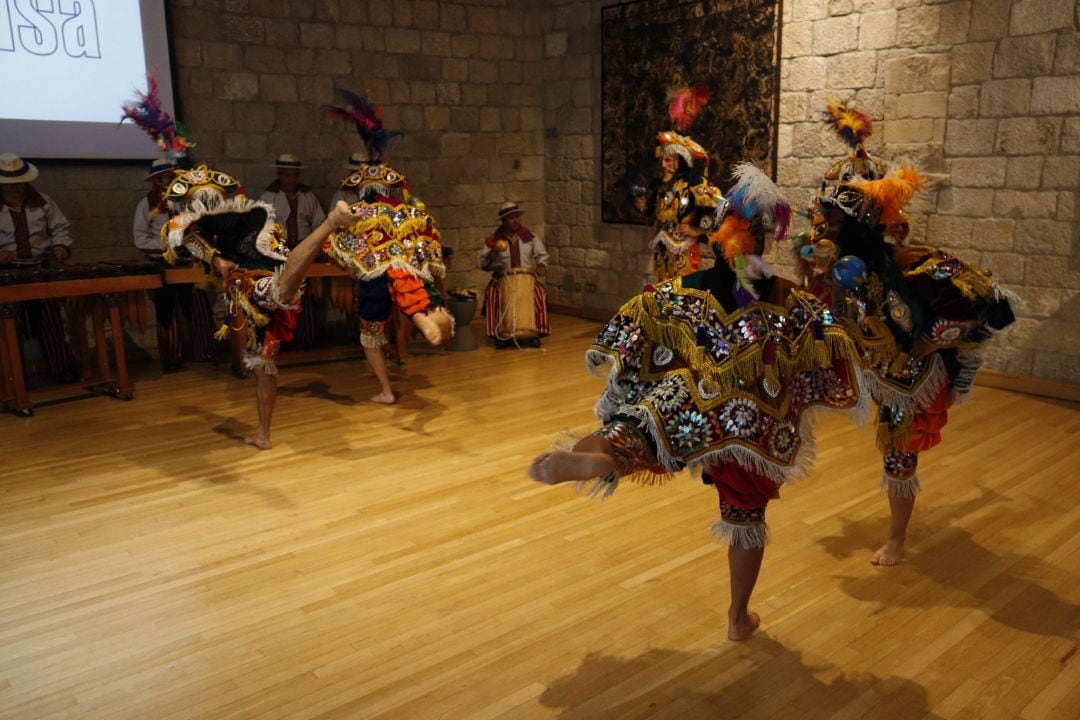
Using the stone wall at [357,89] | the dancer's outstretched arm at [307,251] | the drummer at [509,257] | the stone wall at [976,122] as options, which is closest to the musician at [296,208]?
the stone wall at [357,89]

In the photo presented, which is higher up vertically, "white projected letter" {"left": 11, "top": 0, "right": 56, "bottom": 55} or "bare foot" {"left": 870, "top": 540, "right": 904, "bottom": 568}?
"white projected letter" {"left": 11, "top": 0, "right": 56, "bottom": 55}

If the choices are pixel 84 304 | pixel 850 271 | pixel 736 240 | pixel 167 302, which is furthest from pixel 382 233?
pixel 736 240

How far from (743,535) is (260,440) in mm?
3114

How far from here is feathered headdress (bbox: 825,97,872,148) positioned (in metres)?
5.18

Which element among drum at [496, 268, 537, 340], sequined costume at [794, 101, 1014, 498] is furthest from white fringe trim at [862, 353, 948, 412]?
drum at [496, 268, 537, 340]

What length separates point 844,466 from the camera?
4227mm

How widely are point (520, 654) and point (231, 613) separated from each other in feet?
3.41

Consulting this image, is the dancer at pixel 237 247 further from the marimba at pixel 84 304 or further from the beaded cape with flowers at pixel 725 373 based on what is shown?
the beaded cape with flowers at pixel 725 373

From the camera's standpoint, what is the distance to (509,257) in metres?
7.02

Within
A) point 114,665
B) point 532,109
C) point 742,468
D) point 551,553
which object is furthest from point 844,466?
point 532,109

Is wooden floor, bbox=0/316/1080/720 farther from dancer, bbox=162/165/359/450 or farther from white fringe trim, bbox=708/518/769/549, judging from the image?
dancer, bbox=162/165/359/450

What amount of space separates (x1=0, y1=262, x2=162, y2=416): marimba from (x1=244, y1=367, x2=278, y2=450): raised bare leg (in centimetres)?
154

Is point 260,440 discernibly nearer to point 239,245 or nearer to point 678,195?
point 239,245

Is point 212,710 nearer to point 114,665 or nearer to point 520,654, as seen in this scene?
point 114,665
